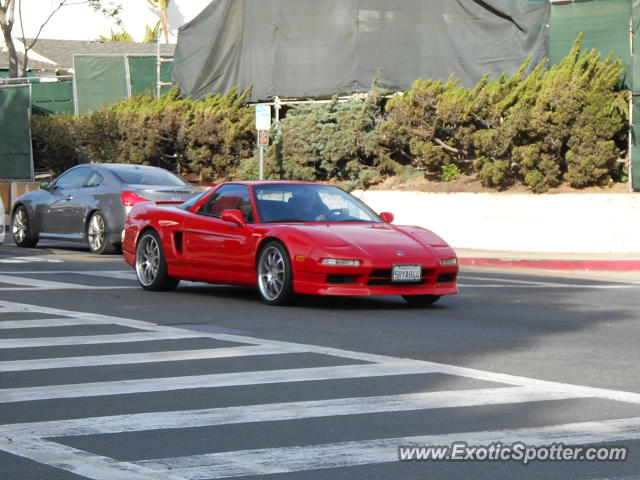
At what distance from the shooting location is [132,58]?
40.3 meters

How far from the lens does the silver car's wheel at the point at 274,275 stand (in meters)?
12.7

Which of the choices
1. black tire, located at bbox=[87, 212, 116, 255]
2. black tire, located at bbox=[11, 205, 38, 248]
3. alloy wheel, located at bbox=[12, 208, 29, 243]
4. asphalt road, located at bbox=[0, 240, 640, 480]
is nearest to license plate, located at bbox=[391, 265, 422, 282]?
asphalt road, located at bbox=[0, 240, 640, 480]

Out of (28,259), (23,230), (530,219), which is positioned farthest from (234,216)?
(530,219)

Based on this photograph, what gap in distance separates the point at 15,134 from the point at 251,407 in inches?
1161

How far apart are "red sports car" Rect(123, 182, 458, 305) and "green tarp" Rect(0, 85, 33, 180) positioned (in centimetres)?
2067

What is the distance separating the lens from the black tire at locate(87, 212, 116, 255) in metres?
20.5

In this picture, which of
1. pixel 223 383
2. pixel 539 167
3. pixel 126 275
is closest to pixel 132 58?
pixel 539 167

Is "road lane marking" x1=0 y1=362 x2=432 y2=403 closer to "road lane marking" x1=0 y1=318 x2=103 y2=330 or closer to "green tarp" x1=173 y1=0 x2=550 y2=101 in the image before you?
"road lane marking" x1=0 y1=318 x2=103 y2=330

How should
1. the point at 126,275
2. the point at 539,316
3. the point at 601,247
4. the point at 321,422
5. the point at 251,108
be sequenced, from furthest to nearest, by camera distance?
the point at 251,108 < the point at 601,247 < the point at 126,275 < the point at 539,316 < the point at 321,422

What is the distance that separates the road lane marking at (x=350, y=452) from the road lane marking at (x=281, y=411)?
0.78 metres

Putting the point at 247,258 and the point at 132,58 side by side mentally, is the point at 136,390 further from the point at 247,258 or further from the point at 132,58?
the point at 132,58

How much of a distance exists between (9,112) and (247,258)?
23.7 metres

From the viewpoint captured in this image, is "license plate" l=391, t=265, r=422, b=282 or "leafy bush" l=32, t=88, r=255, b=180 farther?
"leafy bush" l=32, t=88, r=255, b=180

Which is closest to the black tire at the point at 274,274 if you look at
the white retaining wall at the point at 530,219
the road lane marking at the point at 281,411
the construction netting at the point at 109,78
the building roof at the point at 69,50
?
the road lane marking at the point at 281,411
